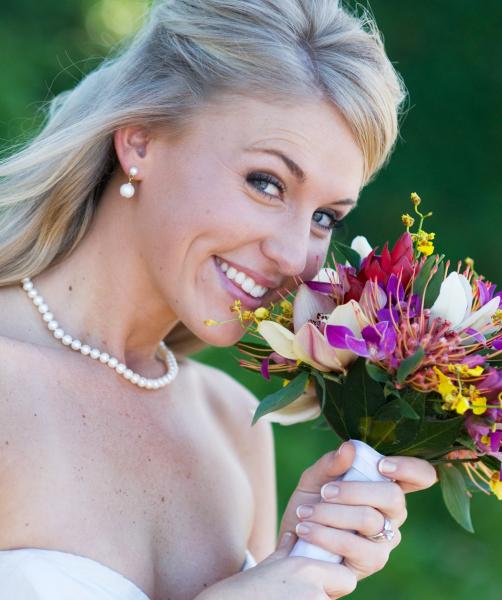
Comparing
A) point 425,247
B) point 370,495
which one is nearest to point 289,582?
point 370,495

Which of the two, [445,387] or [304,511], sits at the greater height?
[445,387]

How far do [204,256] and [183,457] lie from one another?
2.06ft

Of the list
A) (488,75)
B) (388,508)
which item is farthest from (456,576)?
(388,508)

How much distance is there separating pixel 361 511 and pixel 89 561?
639 mm

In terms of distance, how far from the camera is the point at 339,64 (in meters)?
2.48

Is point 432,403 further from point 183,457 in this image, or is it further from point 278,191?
point 183,457

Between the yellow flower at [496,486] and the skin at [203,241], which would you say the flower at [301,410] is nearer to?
the skin at [203,241]

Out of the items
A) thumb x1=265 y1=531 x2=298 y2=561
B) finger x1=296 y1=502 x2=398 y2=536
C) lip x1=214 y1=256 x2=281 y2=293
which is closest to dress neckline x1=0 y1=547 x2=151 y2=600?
thumb x1=265 y1=531 x2=298 y2=561

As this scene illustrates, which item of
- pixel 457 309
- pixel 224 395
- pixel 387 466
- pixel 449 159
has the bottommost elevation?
pixel 449 159

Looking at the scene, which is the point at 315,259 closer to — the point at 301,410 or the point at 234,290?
the point at 234,290

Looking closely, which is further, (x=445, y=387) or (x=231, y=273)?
(x=231, y=273)

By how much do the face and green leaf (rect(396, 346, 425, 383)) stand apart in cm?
55

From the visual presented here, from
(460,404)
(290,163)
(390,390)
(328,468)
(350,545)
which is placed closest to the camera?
(460,404)

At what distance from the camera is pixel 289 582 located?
205 centimetres
